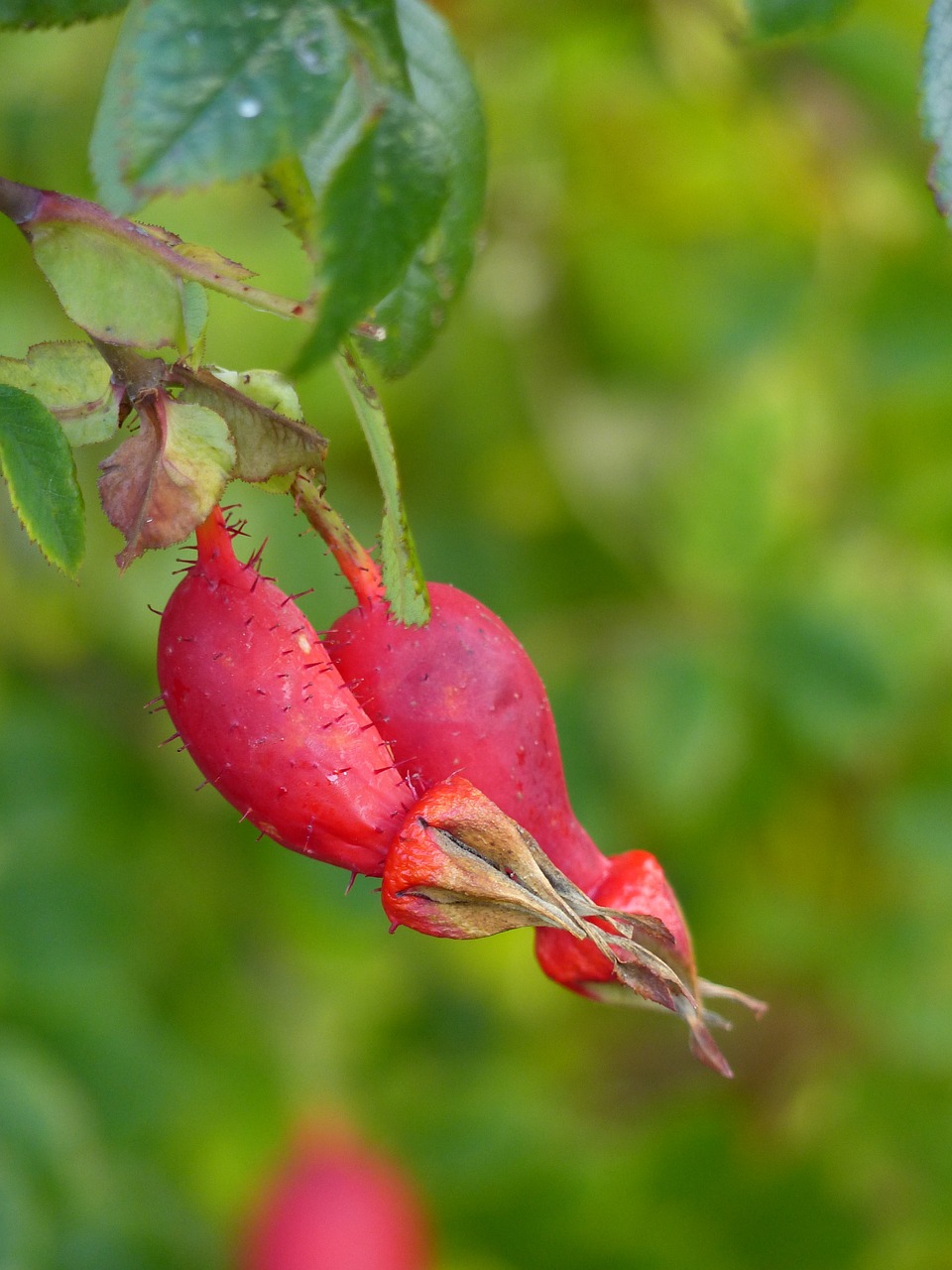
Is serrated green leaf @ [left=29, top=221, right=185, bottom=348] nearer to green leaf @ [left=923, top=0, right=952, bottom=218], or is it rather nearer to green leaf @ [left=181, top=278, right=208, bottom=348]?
green leaf @ [left=181, top=278, right=208, bottom=348]

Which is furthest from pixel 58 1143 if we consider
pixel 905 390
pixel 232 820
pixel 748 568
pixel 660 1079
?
pixel 660 1079

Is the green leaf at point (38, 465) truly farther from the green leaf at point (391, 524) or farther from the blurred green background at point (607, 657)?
the blurred green background at point (607, 657)

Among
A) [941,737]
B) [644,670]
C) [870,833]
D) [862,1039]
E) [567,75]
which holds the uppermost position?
[567,75]

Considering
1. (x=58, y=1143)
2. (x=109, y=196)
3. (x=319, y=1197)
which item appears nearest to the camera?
(x=109, y=196)

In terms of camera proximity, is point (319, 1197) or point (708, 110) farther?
point (708, 110)

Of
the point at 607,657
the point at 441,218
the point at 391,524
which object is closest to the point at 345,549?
the point at 391,524

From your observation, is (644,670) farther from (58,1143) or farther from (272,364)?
(58,1143)

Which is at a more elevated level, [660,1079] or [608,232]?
[608,232]

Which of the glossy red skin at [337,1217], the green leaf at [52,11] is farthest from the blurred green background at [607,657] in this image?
the green leaf at [52,11]
